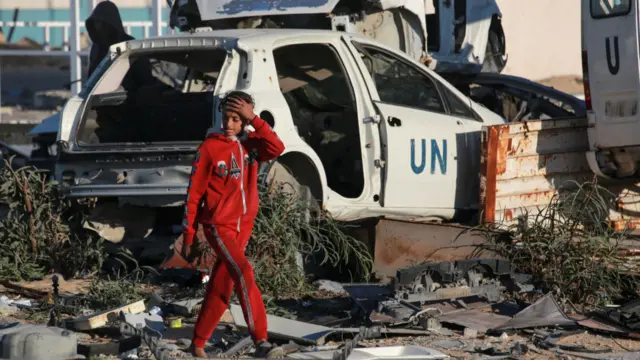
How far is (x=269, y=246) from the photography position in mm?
8609

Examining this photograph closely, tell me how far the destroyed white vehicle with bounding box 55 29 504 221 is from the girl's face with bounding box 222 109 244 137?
5.80 ft

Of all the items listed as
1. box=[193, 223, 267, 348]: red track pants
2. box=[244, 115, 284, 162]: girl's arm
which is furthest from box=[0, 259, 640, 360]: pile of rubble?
box=[244, 115, 284, 162]: girl's arm

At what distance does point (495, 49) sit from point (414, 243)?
443cm

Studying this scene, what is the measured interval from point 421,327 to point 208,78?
12.6ft

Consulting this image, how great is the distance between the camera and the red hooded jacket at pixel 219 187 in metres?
6.61

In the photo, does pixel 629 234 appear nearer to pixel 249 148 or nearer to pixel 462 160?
pixel 462 160

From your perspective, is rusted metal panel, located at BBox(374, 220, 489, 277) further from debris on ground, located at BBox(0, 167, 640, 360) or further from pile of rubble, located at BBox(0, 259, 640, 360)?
pile of rubble, located at BBox(0, 259, 640, 360)

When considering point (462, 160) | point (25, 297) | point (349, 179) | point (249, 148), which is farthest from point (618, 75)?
point (25, 297)

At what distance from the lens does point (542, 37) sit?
2784 cm

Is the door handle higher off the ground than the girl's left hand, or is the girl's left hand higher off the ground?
the girl's left hand

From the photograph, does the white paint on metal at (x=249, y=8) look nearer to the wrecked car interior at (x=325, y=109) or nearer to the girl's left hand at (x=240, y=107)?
the wrecked car interior at (x=325, y=109)

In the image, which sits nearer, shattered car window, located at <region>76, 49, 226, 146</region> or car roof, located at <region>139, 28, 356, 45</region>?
car roof, located at <region>139, 28, 356, 45</region>

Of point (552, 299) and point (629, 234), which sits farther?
point (629, 234)

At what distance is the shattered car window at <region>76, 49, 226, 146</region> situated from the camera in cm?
934
